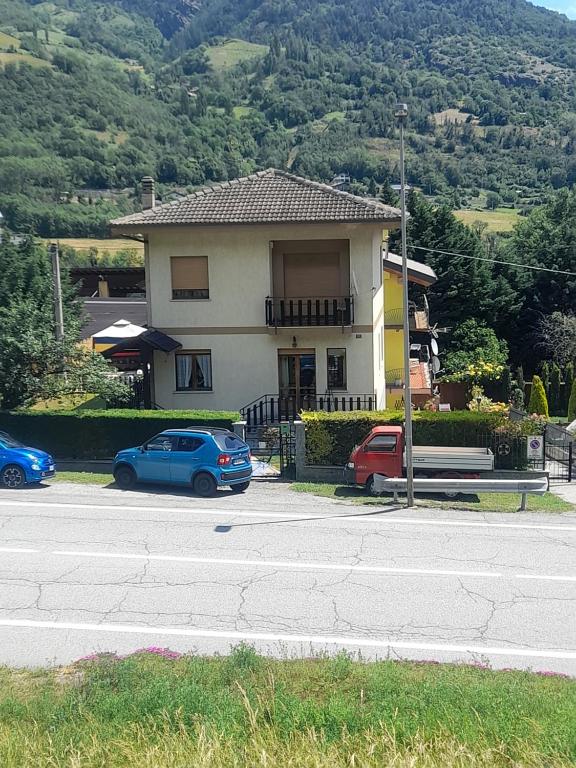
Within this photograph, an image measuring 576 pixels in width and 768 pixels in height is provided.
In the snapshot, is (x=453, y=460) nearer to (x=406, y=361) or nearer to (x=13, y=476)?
(x=406, y=361)

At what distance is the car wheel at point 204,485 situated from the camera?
1892 cm

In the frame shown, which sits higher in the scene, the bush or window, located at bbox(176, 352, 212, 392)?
window, located at bbox(176, 352, 212, 392)

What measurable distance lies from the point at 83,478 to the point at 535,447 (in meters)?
11.5

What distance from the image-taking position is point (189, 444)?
19094mm

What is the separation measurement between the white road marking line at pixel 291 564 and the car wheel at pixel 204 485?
474 cm

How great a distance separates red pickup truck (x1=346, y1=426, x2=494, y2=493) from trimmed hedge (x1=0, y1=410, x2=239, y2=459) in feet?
12.5

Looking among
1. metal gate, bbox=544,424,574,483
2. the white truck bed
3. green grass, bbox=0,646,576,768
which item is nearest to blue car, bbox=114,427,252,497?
the white truck bed

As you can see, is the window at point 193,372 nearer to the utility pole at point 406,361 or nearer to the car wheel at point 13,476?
the car wheel at point 13,476

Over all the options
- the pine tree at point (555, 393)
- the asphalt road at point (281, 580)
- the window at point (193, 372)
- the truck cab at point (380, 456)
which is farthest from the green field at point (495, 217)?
the asphalt road at point (281, 580)

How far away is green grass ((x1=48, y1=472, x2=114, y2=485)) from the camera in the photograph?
20.3 m

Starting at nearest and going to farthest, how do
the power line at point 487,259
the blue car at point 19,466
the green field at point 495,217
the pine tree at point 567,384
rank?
the blue car at point 19,466 → the pine tree at point 567,384 → the power line at point 487,259 → the green field at point 495,217

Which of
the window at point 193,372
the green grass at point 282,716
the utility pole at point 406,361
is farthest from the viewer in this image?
the window at point 193,372

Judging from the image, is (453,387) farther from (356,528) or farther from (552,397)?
(356,528)

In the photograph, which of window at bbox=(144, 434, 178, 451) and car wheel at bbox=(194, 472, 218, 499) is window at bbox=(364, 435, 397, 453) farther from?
window at bbox=(144, 434, 178, 451)
